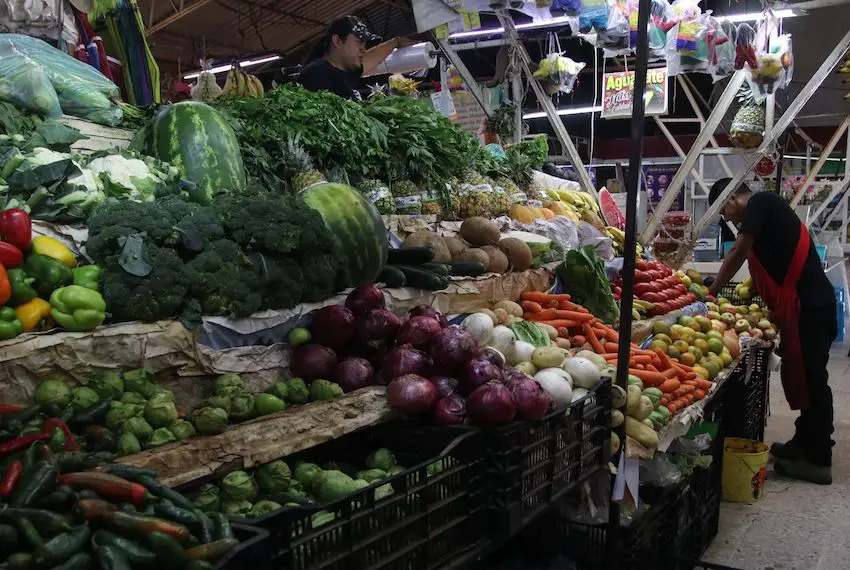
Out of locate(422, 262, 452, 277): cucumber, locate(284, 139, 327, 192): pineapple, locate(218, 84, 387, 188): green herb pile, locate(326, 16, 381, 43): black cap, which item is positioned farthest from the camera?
locate(326, 16, 381, 43): black cap

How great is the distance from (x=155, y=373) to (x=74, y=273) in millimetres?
435

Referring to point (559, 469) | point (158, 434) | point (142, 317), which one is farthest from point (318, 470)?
point (559, 469)

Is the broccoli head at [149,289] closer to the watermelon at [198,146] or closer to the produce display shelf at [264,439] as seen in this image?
the produce display shelf at [264,439]

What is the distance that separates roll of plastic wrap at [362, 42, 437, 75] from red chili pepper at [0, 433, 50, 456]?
25.5 feet

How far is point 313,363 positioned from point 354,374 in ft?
0.54

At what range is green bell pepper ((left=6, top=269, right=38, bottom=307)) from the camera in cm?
222

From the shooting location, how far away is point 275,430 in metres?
2.29

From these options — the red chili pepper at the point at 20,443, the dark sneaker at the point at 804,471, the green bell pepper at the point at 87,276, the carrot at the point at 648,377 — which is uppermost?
the green bell pepper at the point at 87,276

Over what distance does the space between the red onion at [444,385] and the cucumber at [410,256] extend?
1095mm

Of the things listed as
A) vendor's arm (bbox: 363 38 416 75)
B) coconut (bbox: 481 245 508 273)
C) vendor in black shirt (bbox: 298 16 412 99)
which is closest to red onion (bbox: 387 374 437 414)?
coconut (bbox: 481 245 508 273)

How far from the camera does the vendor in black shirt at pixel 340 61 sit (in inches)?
214

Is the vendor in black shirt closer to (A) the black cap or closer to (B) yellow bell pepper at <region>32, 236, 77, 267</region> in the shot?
(A) the black cap

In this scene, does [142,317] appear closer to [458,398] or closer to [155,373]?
[155,373]

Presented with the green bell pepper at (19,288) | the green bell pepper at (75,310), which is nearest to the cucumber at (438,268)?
the green bell pepper at (75,310)
